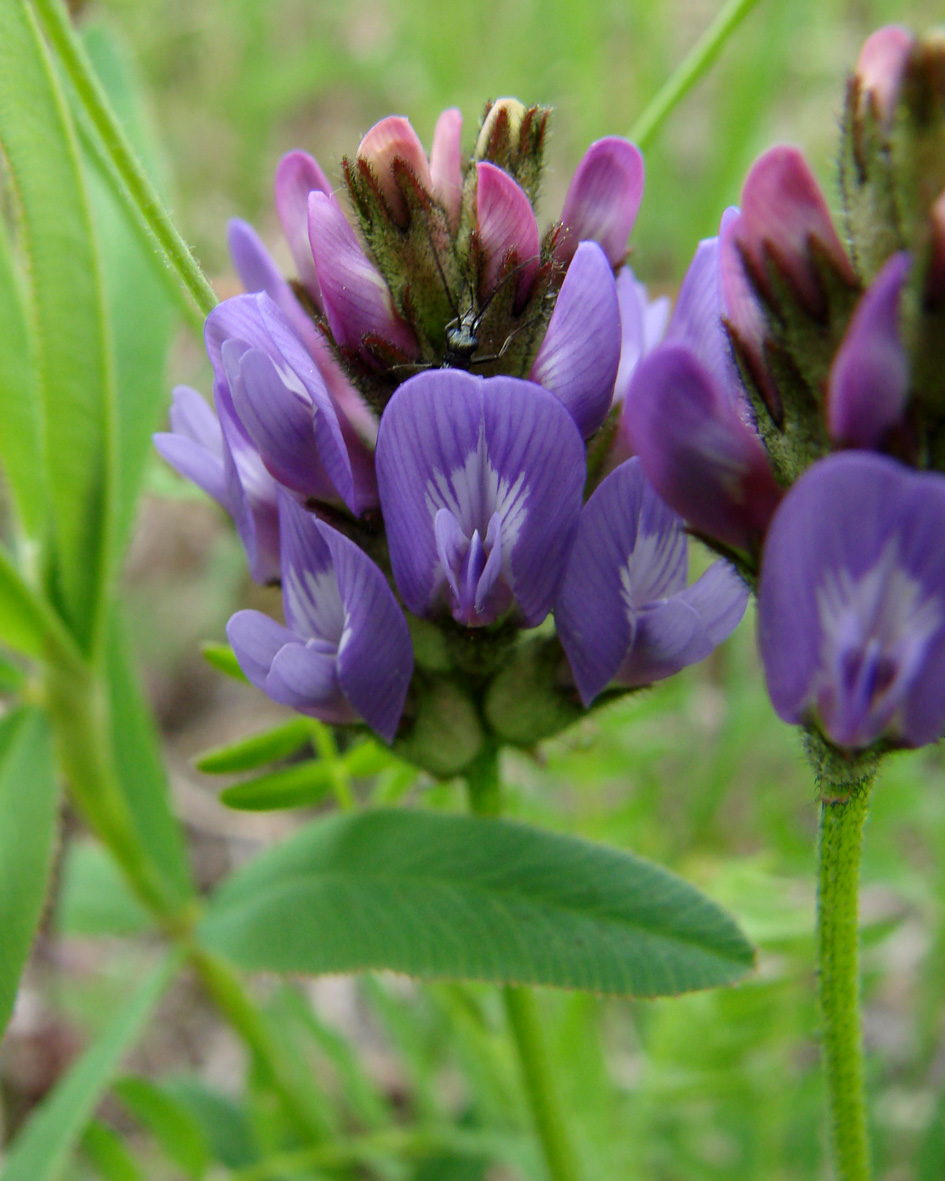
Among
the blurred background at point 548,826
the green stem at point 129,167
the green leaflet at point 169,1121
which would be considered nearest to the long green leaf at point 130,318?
the blurred background at point 548,826

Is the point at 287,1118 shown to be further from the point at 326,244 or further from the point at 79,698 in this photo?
the point at 326,244

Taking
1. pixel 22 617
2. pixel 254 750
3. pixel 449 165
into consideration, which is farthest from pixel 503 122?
pixel 22 617

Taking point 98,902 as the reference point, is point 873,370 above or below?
above

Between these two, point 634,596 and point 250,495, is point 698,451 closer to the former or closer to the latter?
point 634,596

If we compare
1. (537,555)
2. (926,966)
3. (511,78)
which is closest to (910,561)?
(537,555)

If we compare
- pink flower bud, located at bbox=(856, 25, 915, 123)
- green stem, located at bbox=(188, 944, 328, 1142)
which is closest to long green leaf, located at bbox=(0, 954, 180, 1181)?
green stem, located at bbox=(188, 944, 328, 1142)

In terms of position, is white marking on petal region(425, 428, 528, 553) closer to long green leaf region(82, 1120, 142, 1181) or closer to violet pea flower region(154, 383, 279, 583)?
violet pea flower region(154, 383, 279, 583)
